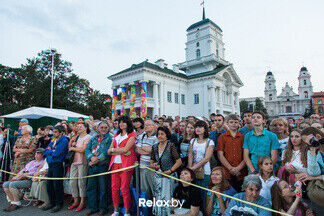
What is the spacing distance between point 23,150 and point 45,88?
33209 millimetres

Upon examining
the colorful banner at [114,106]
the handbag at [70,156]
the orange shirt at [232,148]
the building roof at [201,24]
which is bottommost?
the handbag at [70,156]

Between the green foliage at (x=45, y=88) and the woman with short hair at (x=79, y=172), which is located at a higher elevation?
the green foliage at (x=45, y=88)

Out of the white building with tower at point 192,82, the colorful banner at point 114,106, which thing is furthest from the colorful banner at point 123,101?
the colorful banner at point 114,106

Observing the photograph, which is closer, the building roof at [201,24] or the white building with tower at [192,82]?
the white building with tower at [192,82]

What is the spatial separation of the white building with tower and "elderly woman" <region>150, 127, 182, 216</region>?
23735mm

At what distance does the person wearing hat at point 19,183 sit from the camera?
201 inches

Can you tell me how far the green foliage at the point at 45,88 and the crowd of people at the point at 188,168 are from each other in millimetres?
32625

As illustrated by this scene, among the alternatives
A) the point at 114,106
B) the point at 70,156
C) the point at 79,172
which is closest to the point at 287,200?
the point at 79,172

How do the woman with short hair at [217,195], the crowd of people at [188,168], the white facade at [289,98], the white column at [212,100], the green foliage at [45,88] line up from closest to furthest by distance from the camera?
the crowd of people at [188,168] < the woman with short hair at [217,195] < the white column at [212,100] < the green foliage at [45,88] < the white facade at [289,98]

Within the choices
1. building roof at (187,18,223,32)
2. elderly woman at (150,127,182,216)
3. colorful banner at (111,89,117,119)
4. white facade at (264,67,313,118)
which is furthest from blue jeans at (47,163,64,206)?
white facade at (264,67,313,118)

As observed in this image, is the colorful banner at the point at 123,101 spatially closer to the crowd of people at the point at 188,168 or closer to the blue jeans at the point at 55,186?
the crowd of people at the point at 188,168

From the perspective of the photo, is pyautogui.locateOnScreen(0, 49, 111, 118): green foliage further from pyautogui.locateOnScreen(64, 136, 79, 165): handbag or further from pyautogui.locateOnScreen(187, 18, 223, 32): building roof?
pyautogui.locateOnScreen(64, 136, 79, 165): handbag

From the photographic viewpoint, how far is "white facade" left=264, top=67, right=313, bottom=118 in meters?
82.6

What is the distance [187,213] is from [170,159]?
3.44 ft
